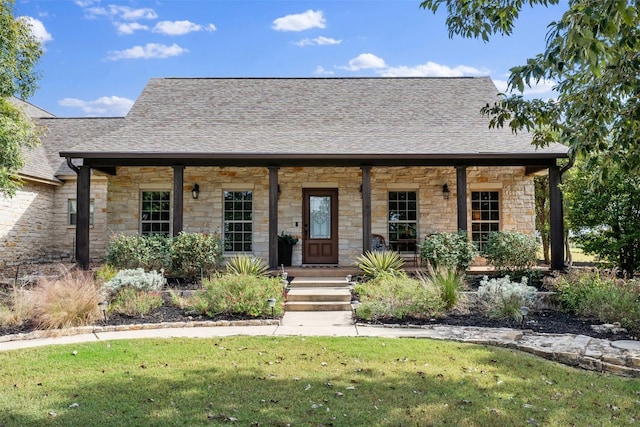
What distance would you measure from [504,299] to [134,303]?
20.0 ft

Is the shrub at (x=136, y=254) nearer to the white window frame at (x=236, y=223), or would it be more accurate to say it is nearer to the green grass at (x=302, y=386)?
the white window frame at (x=236, y=223)

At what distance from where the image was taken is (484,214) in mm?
12828

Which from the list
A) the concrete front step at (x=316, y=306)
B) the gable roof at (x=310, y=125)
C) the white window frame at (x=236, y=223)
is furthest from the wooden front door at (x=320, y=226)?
the concrete front step at (x=316, y=306)

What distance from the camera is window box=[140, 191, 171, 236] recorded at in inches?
507

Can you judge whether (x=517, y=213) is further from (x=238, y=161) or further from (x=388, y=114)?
(x=238, y=161)

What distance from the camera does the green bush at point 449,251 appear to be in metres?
10.3

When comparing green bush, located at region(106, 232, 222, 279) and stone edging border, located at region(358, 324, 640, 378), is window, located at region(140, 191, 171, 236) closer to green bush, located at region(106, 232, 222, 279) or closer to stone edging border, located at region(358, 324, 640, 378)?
green bush, located at region(106, 232, 222, 279)

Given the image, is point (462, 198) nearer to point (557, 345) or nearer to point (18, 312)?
point (557, 345)

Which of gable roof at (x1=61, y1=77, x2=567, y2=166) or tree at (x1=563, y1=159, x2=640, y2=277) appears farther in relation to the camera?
gable roof at (x1=61, y1=77, x2=567, y2=166)

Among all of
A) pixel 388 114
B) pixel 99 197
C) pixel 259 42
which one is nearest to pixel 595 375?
pixel 388 114

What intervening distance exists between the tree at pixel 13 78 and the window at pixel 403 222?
8.72m

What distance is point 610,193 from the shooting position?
36.4ft

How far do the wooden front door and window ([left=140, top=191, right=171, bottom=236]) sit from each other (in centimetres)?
385

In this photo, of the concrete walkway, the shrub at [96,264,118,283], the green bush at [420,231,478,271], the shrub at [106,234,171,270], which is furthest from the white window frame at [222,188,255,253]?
the concrete walkway
